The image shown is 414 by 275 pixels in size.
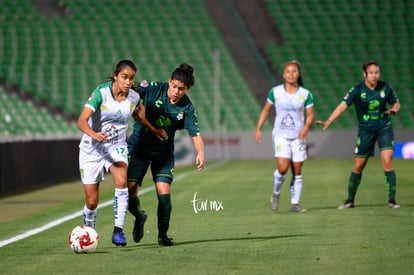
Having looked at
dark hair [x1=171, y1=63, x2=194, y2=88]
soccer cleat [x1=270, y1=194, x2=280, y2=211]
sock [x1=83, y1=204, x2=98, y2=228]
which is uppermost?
dark hair [x1=171, y1=63, x2=194, y2=88]

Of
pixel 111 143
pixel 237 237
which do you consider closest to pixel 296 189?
pixel 237 237

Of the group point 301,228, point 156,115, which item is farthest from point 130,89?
point 301,228

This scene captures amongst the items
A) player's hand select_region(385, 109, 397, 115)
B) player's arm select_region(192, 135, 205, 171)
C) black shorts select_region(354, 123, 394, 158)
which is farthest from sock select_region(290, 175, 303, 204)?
player's arm select_region(192, 135, 205, 171)

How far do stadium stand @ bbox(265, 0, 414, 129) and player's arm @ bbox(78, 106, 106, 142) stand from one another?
31.1m

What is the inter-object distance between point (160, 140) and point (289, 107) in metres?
4.69

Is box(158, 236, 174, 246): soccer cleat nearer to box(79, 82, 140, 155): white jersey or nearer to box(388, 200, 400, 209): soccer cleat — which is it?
box(79, 82, 140, 155): white jersey

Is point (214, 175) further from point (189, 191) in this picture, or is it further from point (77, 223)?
point (77, 223)

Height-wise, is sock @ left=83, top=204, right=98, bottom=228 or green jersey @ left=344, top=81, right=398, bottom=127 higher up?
green jersey @ left=344, top=81, right=398, bottom=127

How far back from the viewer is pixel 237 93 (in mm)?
40812

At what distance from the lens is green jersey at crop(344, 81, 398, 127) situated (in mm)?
14672

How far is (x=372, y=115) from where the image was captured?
48.5 ft

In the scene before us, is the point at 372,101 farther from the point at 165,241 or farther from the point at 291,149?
the point at 165,241

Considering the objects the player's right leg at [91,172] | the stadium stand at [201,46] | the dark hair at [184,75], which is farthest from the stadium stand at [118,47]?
the dark hair at [184,75]

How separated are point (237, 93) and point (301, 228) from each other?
2903 centimetres
